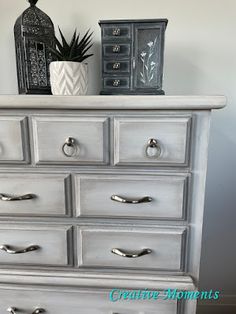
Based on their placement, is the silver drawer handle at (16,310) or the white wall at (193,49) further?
the white wall at (193,49)

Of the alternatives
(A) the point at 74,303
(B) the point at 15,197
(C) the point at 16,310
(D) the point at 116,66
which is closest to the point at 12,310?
(C) the point at 16,310

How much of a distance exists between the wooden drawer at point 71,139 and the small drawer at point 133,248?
23 cm

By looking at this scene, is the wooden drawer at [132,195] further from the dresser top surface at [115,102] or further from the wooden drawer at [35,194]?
the dresser top surface at [115,102]

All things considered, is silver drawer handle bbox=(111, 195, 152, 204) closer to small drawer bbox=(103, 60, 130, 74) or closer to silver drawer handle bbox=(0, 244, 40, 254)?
silver drawer handle bbox=(0, 244, 40, 254)

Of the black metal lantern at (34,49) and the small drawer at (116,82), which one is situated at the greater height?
the black metal lantern at (34,49)

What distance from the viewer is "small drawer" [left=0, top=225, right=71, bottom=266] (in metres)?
0.79

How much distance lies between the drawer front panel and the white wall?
2.05 feet

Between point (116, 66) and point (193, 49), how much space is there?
1.38ft

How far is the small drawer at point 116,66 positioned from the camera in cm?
94

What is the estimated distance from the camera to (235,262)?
4.37 feet

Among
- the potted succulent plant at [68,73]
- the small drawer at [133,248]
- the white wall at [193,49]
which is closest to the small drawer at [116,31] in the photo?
the potted succulent plant at [68,73]

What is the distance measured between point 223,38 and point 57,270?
3.77 feet

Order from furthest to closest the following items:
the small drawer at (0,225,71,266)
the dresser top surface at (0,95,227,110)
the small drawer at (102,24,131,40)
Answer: the small drawer at (102,24,131,40) < the small drawer at (0,225,71,266) < the dresser top surface at (0,95,227,110)

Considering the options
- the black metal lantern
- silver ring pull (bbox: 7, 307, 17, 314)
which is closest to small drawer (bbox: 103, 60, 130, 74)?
the black metal lantern
